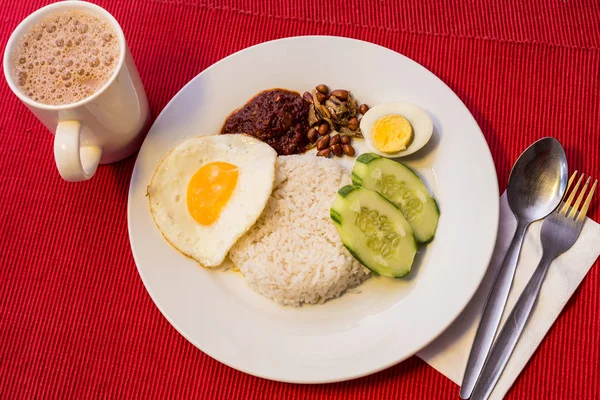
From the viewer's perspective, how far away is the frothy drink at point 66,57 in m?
2.27

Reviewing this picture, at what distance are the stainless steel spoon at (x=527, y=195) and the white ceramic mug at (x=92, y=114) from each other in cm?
185

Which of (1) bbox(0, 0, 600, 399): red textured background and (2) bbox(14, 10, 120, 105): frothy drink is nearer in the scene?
(2) bbox(14, 10, 120, 105): frothy drink

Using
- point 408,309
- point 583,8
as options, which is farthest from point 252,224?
point 583,8

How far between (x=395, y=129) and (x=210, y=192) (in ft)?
3.15

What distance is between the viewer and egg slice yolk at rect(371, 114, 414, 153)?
2.60 meters

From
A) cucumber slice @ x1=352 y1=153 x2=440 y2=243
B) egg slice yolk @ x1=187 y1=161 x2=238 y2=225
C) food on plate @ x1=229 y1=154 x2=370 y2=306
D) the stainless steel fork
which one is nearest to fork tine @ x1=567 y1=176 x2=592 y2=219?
the stainless steel fork

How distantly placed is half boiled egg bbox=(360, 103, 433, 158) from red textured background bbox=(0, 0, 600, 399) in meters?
0.39

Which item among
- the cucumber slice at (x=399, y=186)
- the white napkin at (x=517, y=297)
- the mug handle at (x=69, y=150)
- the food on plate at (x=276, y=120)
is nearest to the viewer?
the mug handle at (x=69, y=150)

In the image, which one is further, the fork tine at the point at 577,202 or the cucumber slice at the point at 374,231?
the fork tine at the point at 577,202

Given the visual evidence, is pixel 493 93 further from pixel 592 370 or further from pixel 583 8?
pixel 592 370

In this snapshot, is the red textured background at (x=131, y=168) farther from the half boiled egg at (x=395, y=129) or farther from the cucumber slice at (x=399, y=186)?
the cucumber slice at (x=399, y=186)

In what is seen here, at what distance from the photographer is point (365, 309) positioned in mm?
2412

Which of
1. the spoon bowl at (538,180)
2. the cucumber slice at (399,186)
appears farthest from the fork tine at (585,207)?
the cucumber slice at (399,186)

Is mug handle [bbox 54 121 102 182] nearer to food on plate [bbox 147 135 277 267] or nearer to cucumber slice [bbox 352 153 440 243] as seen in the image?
food on plate [bbox 147 135 277 267]
